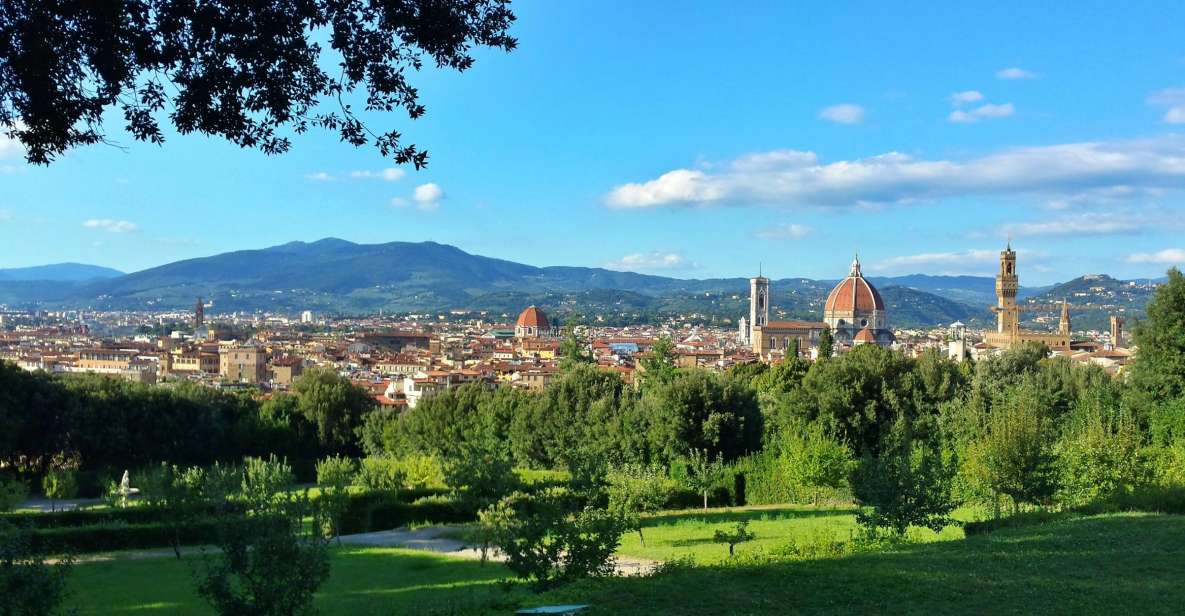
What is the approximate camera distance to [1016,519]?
1528cm

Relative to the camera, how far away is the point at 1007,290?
326 ft

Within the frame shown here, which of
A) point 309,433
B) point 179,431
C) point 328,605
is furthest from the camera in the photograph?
point 309,433

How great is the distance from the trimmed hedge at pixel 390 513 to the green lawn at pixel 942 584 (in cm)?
1479

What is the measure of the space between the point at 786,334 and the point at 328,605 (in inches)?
4862

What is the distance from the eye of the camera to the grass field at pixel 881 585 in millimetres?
8344

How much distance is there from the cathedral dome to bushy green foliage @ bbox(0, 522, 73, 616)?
129 m

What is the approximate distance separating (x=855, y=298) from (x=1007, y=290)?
33.1 metres

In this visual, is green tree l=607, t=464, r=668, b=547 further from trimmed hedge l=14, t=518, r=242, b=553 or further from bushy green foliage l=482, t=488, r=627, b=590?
bushy green foliage l=482, t=488, r=627, b=590

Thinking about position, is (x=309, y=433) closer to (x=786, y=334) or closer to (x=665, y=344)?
(x=665, y=344)

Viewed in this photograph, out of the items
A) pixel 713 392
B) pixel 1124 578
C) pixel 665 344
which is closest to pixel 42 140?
pixel 1124 578

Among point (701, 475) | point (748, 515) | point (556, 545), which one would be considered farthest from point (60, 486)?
point (556, 545)

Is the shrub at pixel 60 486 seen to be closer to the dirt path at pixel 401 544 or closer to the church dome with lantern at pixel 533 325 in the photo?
the dirt path at pixel 401 544

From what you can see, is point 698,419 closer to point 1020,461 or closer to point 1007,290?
point 1020,461

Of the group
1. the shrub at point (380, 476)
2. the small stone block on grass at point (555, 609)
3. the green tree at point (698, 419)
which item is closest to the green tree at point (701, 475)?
the green tree at point (698, 419)
